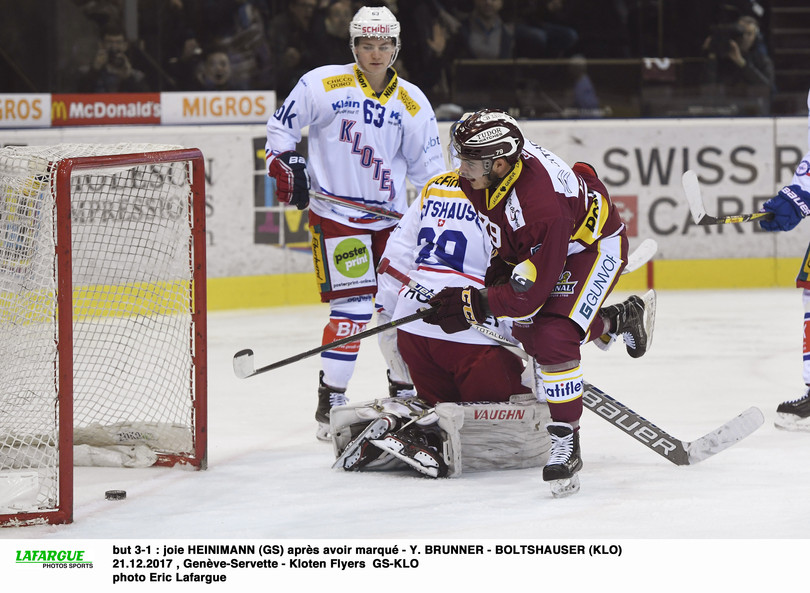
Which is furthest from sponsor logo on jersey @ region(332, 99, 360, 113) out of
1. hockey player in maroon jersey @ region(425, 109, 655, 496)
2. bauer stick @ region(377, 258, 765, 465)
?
hockey player in maroon jersey @ region(425, 109, 655, 496)

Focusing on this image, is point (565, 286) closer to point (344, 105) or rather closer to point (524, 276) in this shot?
point (524, 276)

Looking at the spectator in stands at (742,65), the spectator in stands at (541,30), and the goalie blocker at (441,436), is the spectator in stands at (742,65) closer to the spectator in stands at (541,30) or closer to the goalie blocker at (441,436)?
the spectator in stands at (541,30)

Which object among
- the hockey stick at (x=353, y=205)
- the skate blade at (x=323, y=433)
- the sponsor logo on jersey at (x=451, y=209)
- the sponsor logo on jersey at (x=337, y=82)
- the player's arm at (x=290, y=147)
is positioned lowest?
the skate blade at (x=323, y=433)

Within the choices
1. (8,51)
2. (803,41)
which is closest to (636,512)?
(8,51)

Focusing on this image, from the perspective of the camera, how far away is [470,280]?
144 inches

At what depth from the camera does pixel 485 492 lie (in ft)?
11.2

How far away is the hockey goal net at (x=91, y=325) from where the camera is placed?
3.11 metres

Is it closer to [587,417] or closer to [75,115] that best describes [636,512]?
[587,417]

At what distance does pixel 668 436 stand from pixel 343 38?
481 centimetres

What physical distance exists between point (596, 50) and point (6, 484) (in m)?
5.84

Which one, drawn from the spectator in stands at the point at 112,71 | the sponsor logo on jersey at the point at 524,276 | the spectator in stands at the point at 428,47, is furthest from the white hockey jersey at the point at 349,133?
the spectator in stands at the point at 428,47

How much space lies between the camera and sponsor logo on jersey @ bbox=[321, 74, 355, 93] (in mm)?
4293

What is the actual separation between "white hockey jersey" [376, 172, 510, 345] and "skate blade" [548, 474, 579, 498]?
0.48 meters

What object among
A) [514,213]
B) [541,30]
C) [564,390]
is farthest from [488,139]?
[541,30]
